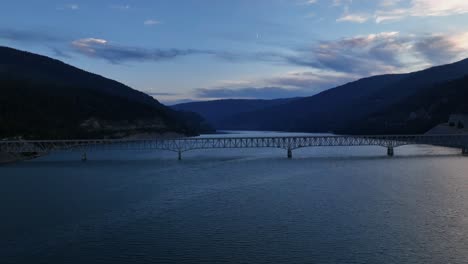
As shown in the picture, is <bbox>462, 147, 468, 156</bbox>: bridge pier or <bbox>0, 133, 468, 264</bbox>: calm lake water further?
<bbox>462, 147, 468, 156</bbox>: bridge pier

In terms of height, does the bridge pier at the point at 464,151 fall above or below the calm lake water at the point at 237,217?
above

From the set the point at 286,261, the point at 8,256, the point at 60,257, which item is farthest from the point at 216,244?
the point at 8,256

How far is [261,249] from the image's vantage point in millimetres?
33562

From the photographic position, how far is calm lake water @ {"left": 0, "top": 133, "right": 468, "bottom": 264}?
3275 cm

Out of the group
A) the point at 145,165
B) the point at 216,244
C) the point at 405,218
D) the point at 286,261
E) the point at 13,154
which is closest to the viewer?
the point at 286,261

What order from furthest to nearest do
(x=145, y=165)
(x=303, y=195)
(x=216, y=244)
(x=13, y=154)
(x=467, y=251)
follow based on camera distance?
(x=13, y=154)
(x=145, y=165)
(x=303, y=195)
(x=216, y=244)
(x=467, y=251)

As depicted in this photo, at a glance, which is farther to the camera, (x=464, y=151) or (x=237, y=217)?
(x=464, y=151)

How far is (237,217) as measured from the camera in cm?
4484

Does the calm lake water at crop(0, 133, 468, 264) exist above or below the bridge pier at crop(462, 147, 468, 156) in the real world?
below

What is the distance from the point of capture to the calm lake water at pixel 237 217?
32750 millimetres

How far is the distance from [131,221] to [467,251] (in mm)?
28945

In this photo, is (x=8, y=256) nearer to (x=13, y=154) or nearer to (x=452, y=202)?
(x=452, y=202)

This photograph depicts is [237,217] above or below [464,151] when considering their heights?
below

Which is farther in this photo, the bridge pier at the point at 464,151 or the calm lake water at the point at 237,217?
the bridge pier at the point at 464,151
